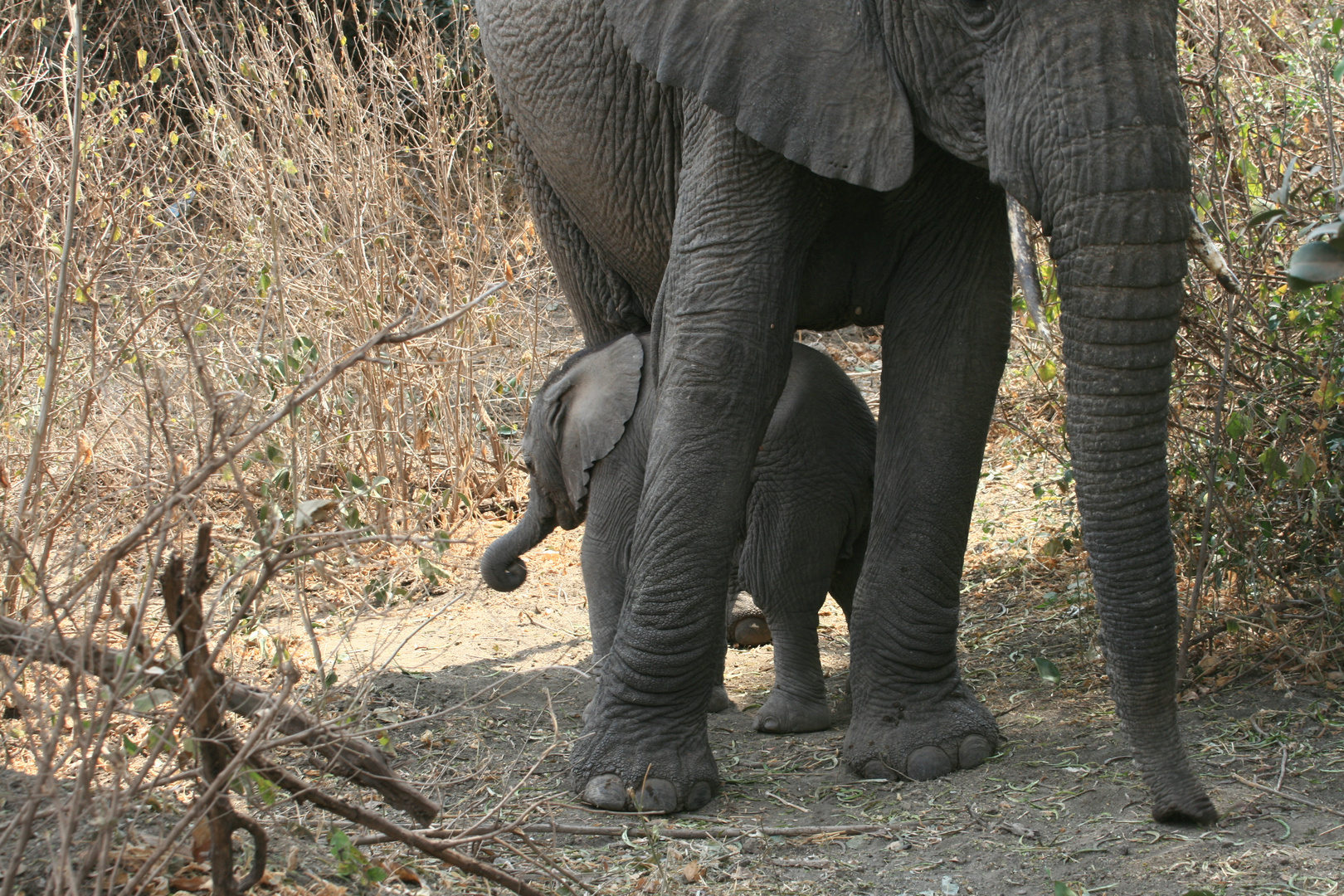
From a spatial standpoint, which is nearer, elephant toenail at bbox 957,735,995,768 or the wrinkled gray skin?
the wrinkled gray skin

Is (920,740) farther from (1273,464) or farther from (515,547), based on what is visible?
(515,547)

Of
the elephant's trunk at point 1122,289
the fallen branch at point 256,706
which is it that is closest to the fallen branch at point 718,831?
the fallen branch at point 256,706

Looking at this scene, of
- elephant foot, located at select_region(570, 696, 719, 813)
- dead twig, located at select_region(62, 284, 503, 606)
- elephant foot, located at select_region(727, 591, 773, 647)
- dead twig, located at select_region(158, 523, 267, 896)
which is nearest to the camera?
dead twig, located at select_region(62, 284, 503, 606)

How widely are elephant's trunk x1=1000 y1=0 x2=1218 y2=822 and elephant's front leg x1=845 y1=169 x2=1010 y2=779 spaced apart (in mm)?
896

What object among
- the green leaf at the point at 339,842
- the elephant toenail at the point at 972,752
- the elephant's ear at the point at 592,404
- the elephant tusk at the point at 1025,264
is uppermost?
the elephant tusk at the point at 1025,264

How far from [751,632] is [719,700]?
0.92 metres

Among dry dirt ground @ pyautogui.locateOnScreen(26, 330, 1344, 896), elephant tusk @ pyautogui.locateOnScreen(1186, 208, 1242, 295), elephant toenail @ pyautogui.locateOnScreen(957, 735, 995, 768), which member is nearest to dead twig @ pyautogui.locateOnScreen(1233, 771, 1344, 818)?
dry dirt ground @ pyautogui.locateOnScreen(26, 330, 1344, 896)

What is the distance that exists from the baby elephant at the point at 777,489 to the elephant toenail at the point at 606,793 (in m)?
0.70

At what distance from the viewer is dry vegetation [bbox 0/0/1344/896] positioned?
2705 mm

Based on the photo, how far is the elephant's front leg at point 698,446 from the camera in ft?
12.4

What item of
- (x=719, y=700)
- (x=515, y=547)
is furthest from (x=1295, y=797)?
(x=515, y=547)

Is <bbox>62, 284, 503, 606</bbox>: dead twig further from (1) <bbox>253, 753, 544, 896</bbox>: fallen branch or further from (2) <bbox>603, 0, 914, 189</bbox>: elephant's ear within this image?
(2) <bbox>603, 0, 914, 189</bbox>: elephant's ear

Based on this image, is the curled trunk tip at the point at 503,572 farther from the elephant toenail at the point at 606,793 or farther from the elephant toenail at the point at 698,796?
the elephant toenail at the point at 698,796

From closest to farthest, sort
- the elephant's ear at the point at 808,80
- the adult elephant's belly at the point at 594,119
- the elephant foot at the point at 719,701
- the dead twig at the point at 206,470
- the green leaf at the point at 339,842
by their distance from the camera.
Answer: the dead twig at the point at 206,470 < the green leaf at the point at 339,842 < the elephant's ear at the point at 808,80 < the adult elephant's belly at the point at 594,119 < the elephant foot at the point at 719,701
